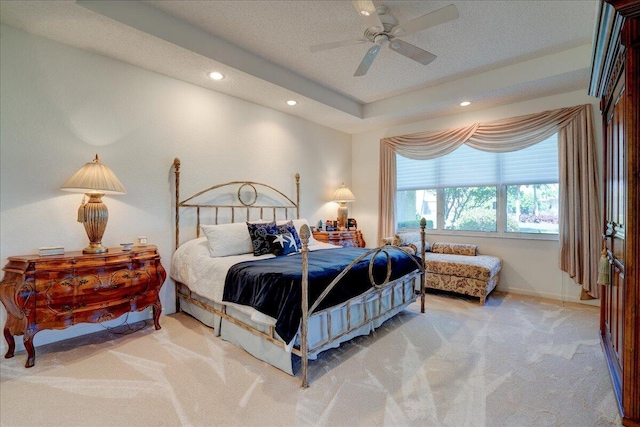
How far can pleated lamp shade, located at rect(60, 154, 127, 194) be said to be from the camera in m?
2.57

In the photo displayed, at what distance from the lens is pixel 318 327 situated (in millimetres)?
2305

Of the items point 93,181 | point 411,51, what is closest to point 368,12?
point 411,51

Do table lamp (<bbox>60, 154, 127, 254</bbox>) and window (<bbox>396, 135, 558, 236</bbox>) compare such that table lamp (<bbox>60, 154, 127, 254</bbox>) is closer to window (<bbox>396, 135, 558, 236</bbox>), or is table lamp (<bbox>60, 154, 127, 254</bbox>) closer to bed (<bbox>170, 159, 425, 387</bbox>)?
bed (<bbox>170, 159, 425, 387</bbox>)

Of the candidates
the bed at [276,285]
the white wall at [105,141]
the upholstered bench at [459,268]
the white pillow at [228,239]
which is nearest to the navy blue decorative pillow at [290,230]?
the bed at [276,285]

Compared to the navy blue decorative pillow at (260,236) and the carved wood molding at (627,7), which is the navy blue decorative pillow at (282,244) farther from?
the carved wood molding at (627,7)

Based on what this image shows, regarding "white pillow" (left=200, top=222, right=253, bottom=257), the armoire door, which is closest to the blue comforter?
"white pillow" (left=200, top=222, right=253, bottom=257)

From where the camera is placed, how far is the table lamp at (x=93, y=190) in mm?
2586

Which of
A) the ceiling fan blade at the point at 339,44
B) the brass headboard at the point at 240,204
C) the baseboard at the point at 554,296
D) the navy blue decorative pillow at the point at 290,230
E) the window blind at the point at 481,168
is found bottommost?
the baseboard at the point at 554,296

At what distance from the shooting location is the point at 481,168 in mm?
4730

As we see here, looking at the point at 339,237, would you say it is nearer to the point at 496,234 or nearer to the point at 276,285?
the point at 496,234

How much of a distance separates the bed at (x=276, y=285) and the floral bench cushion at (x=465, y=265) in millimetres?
518

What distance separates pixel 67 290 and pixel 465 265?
420 cm

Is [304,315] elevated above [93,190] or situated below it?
below

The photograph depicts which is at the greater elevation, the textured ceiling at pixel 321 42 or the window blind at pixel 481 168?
the textured ceiling at pixel 321 42
